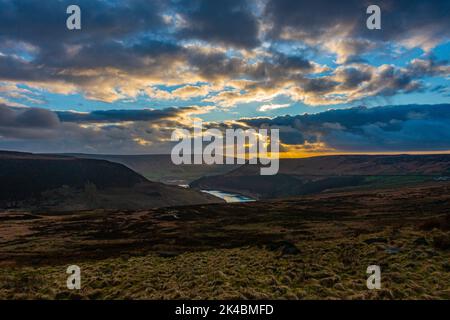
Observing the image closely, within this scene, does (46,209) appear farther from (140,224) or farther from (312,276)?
(312,276)

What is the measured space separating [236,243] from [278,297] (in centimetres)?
2300

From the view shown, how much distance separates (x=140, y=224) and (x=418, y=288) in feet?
200

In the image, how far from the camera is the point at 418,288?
17.2m

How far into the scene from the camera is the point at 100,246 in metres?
43.7

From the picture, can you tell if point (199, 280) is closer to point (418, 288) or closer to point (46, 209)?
point (418, 288)

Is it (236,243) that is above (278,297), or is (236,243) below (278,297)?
below

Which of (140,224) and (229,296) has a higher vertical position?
(229,296)

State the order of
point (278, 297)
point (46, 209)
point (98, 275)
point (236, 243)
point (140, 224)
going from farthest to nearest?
point (46, 209)
point (140, 224)
point (236, 243)
point (98, 275)
point (278, 297)

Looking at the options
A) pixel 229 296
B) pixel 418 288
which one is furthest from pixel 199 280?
pixel 418 288

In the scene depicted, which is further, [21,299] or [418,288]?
[21,299]

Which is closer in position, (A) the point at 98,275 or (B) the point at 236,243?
(A) the point at 98,275
